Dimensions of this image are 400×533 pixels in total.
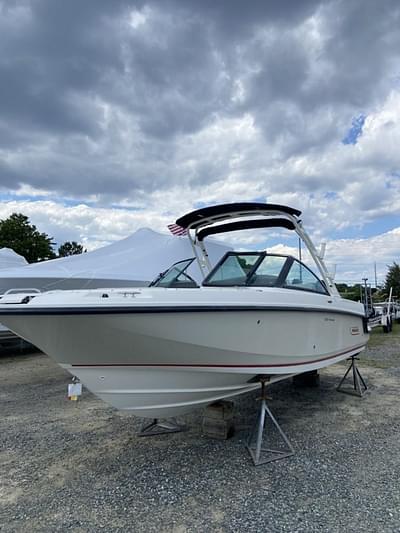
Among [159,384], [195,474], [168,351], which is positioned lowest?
[195,474]

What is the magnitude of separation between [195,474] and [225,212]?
2.76 m

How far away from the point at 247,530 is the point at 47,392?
4326 millimetres

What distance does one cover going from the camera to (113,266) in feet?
32.3

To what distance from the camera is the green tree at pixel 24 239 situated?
26.1 metres

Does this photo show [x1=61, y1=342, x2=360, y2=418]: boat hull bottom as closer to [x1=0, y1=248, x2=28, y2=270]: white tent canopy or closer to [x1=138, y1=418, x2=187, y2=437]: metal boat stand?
[x1=138, y1=418, x2=187, y2=437]: metal boat stand

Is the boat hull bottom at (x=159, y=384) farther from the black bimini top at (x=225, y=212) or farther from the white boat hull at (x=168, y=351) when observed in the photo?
the black bimini top at (x=225, y=212)

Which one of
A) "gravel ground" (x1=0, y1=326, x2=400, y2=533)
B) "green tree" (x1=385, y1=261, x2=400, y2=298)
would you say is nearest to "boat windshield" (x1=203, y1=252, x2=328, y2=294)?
"gravel ground" (x1=0, y1=326, x2=400, y2=533)

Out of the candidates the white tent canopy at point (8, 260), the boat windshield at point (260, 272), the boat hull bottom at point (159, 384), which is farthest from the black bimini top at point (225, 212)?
the white tent canopy at point (8, 260)

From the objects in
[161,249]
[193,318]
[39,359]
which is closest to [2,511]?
[193,318]

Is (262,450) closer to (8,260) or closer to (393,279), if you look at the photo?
(8,260)

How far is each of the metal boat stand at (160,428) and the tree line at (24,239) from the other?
80.7 ft

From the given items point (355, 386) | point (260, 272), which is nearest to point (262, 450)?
point (260, 272)

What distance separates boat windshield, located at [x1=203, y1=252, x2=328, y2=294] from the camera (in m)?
3.99

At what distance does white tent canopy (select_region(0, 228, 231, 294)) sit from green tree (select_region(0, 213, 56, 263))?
700 inches
